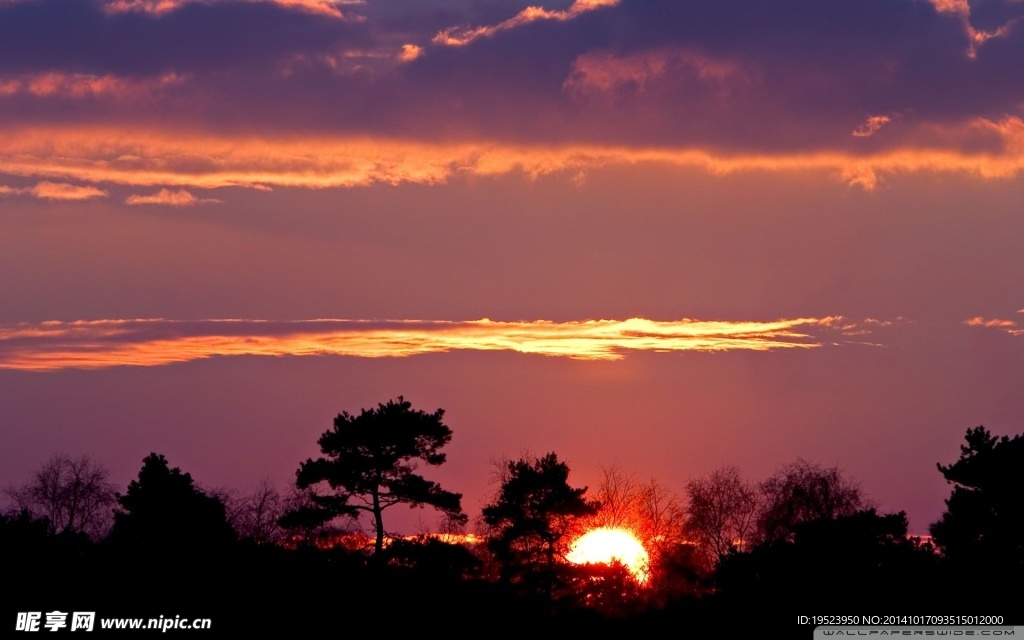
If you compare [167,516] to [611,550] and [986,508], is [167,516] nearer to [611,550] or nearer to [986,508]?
[611,550]

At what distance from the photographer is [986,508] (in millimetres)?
74125

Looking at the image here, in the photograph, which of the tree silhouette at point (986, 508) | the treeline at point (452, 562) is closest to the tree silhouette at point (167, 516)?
the treeline at point (452, 562)

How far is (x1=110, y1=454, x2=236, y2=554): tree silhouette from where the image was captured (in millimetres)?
77562

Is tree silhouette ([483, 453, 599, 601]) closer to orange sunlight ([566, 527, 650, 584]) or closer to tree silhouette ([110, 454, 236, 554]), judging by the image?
orange sunlight ([566, 527, 650, 584])

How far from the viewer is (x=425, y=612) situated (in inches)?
2753

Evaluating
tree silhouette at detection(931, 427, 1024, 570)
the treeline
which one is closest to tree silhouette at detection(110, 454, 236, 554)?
the treeline

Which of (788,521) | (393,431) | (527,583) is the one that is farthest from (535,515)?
(788,521)

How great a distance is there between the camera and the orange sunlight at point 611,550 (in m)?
87.9

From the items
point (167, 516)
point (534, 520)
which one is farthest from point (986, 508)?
point (167, 516)

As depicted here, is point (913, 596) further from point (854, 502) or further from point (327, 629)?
point (854, 502)

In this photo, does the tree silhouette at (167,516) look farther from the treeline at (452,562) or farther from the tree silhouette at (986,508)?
Result: the tree silhouette at (986,508)

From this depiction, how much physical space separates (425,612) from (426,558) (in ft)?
20.5

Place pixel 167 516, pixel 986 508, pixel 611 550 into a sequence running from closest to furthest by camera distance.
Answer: pixel 986 508 → pixel 167 516 → pixel 611 550

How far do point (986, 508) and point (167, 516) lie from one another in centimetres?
4538
